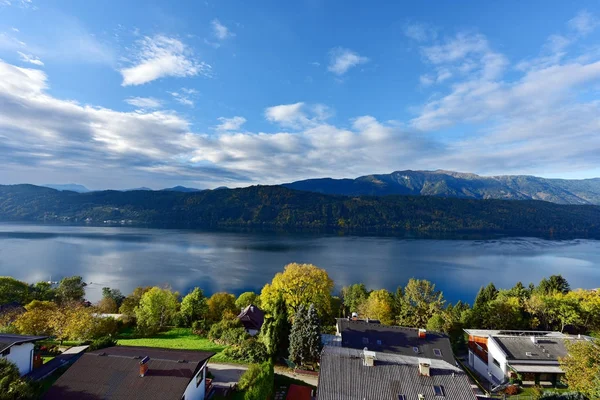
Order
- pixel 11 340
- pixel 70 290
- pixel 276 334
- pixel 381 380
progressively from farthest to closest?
pixel 70 290, pixel 276 334, pixel 11 340, pixel 381 380

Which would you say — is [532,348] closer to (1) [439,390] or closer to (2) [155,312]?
(1) [439,390]

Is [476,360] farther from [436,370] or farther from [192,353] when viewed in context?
[192,353]

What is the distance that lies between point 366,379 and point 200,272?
65155 mm

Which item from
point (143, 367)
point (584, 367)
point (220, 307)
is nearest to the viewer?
point (143, 367)

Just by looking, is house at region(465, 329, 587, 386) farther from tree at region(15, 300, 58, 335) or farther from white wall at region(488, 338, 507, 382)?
tree at region(15, 300, 58, 335)

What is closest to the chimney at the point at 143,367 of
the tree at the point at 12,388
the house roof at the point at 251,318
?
the tree at the point at 12,388

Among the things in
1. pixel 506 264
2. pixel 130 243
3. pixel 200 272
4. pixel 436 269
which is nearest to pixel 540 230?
pixel 506 264

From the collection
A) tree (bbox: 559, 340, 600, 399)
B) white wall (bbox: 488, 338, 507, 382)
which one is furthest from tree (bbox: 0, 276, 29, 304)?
tree (bbox: 559, 340, 600, 399)

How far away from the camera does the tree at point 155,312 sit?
95.7 ft

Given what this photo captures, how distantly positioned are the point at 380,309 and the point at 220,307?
18.1 m

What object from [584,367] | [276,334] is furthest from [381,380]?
[584,367]

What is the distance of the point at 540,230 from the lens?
633ft

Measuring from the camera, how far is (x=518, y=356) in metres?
23.4

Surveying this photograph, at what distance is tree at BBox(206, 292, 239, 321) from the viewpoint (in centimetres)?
3388
